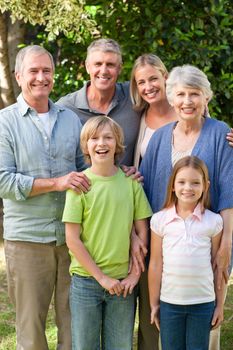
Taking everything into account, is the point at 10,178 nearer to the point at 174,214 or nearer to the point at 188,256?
the point at 174,214

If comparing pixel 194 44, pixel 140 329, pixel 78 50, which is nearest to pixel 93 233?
pixel 140 329

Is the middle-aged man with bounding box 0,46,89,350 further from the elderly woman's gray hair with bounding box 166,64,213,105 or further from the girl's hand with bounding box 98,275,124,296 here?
the elderly woman's gray hair with bounding box 166,64,213,105

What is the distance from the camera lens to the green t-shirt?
3549 millimetres

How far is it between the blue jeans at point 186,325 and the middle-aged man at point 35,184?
29.2 inches

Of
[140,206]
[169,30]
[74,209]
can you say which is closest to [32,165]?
[74,209]

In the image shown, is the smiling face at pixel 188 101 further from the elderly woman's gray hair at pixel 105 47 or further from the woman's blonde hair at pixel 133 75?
the elderly woman's gray hair at pixel 105 47

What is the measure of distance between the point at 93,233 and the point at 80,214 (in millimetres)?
123

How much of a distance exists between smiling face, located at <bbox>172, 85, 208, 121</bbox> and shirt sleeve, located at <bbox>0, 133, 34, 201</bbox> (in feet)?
2.98

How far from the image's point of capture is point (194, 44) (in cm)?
643

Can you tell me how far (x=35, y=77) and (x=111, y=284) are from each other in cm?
123

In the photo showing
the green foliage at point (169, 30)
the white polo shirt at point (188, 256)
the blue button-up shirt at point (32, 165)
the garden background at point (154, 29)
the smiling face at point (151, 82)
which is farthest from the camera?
the green foliage at point (169, 30)

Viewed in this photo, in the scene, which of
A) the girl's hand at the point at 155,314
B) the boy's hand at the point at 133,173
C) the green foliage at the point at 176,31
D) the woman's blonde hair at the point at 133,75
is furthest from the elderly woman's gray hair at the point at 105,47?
the green foliage at the point at 176,31

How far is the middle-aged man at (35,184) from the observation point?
3734mm

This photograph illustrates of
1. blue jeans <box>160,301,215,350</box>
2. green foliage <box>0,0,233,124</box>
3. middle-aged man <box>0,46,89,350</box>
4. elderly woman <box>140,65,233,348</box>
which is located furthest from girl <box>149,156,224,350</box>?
green foliage <box>0,0,233,124</box>
